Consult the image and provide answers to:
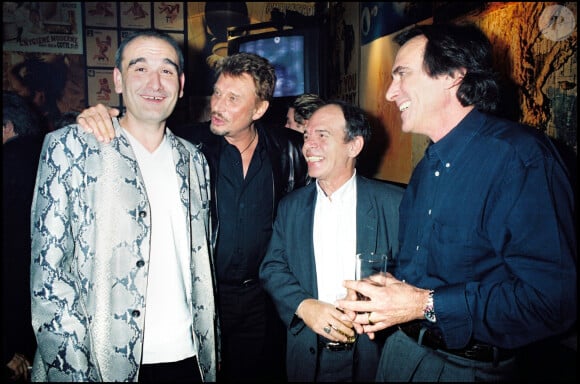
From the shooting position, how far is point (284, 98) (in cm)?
418

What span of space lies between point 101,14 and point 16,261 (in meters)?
4.99

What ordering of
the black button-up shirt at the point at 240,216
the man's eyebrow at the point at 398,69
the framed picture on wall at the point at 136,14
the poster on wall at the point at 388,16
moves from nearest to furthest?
the man's eyebrow at the point at 398,69, the black button-up shirt at the point at 240,216, the poster on wall at the point at 388,16, the framed picture on wall at the point at 136,14

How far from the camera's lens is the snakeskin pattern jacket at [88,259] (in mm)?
1278

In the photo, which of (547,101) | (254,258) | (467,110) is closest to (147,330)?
(254,258)

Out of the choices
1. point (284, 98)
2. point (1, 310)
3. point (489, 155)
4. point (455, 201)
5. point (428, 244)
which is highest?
point (284, 98)

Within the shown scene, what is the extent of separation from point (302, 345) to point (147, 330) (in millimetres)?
729

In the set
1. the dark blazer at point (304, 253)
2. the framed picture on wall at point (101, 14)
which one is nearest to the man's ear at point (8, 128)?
the dark blazer at point (304, 253)

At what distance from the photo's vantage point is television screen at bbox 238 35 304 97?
4.03 metres

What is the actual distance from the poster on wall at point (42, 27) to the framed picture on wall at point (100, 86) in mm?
382

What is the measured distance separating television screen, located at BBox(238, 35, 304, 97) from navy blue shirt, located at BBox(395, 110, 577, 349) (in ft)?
9.43

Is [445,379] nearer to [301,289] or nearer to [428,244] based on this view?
[428,244]

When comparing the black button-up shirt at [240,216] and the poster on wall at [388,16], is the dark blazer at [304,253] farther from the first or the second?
the poster on wall at [388,16]

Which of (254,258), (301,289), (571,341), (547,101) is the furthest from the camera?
(254,258)

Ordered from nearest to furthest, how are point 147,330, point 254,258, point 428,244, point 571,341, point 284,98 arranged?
point 428,244 → point 147,330 → point 571,341 → point 254,258 → point 284,98
